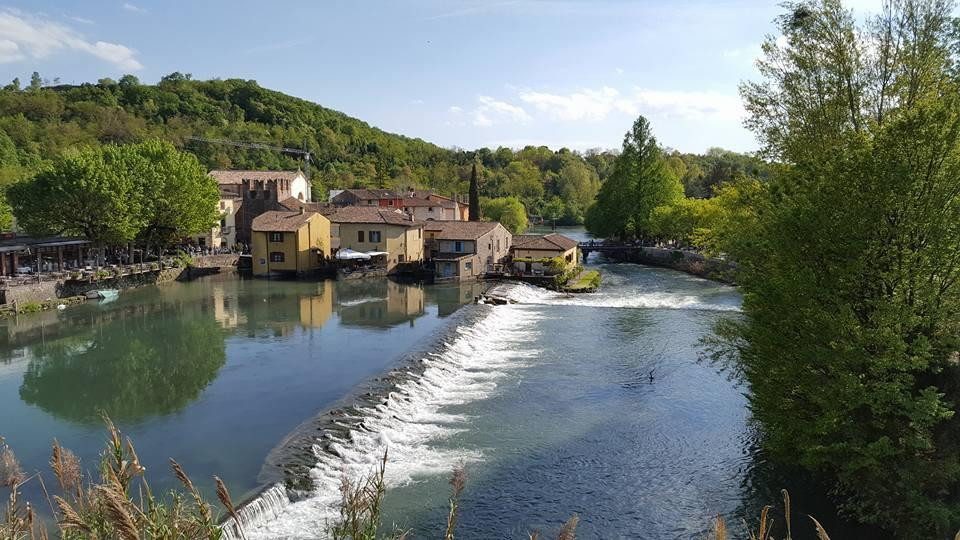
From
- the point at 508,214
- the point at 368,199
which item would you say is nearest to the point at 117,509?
the point at 368,199

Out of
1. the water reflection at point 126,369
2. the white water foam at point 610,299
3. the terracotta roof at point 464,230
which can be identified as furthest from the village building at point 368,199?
the water reflection at point 126,369

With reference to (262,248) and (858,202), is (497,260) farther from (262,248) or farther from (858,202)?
(858,202)

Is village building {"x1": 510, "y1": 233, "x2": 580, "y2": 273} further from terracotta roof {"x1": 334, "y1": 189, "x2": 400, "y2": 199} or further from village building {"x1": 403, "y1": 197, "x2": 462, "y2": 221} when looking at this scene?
terracotta roof {"x1": 334, "y1": 189, "x2": 400, "y2": 199}

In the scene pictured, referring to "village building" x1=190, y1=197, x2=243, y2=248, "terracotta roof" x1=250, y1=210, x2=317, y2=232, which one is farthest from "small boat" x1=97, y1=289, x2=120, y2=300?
"village building" x1=190, y1=197, x2=243, y2=248

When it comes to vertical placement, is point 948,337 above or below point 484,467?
above

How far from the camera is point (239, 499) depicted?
13781mm

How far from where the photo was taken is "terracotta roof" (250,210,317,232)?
49500 mm

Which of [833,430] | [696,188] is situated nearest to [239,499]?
[833,430]

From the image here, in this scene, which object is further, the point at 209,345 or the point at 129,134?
the point at 129,134

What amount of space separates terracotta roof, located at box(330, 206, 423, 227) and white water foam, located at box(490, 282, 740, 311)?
1315 cm

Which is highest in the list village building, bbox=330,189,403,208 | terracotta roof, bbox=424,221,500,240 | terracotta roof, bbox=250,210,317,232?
village building, bbox=330,189,403,208

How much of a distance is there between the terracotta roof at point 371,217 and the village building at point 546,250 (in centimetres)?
889

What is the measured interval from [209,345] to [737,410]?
2101cm

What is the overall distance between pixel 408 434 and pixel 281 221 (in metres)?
36.3
